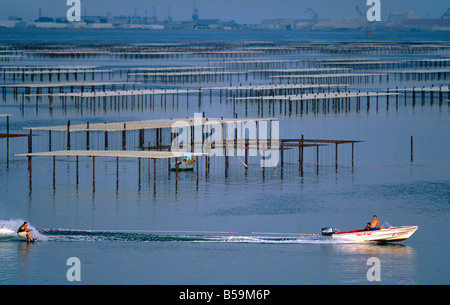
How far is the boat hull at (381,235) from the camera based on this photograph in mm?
50531

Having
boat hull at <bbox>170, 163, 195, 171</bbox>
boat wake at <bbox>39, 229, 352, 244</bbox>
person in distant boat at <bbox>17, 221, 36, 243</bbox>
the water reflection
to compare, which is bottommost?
the water reflection

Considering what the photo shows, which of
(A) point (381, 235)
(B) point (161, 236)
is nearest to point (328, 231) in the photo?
(A) point (381, 235)

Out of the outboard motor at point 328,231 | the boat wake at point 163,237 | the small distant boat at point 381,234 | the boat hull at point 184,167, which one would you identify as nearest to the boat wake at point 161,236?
the boat wake at point 163,237

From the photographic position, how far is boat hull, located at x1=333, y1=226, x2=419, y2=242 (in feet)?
166

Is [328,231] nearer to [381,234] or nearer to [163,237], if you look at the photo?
[381,234]

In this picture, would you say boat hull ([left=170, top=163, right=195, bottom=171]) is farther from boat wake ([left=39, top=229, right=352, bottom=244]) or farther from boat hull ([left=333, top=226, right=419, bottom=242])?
boat hull ([left=333, top=226, right=419, bottom=242])

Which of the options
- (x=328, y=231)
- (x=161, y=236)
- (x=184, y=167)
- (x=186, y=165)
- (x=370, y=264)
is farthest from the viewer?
(x=186, y=165)

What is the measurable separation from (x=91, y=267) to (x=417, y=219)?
22004 mm

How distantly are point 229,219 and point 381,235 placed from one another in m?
11.0

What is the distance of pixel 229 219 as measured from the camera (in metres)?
57.7

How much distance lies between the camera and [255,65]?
656ft

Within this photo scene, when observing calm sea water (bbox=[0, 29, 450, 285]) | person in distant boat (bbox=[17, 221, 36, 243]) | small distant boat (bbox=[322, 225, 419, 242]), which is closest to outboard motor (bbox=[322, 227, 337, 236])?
small distant boat (bbox=[322, 225, 419, 242])

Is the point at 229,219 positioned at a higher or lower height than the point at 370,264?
higher
